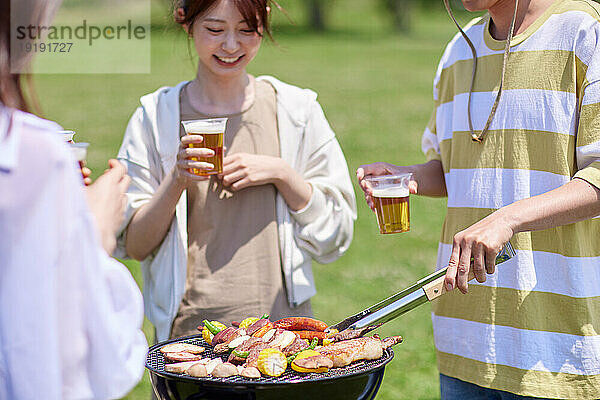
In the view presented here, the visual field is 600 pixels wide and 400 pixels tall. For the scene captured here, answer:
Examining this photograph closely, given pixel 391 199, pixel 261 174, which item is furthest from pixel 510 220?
pixel 261 174

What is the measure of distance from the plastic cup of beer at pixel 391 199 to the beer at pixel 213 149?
565 millimetres

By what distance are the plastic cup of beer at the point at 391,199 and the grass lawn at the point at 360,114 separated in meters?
0.92

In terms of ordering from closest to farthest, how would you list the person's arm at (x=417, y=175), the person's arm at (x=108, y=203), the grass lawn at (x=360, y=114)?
the person's arm at (x=108, y=203), the person's arm at (x=417, y=175), the grass lawn at (x=360, y=114)

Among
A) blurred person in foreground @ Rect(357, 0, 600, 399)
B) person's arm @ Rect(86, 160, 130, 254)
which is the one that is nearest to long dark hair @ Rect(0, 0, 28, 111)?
person's arm @ Rect(86, 160, 130, 254)

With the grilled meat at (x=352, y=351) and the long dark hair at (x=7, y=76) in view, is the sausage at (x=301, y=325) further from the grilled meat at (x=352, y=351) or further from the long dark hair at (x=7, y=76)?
the long dark hair at (x=7, y=76)

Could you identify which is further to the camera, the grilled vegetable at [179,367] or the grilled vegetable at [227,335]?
the grilled vegetable at [227,335]

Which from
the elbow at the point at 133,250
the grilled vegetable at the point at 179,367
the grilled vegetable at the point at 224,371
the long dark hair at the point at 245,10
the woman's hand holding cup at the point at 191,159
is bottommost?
the grilled vegetable at the point at 179,367

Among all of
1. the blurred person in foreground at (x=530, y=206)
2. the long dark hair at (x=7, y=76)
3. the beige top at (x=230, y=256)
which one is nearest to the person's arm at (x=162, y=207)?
the beige top at (x=230, y=256)

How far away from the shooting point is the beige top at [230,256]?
3.08 m

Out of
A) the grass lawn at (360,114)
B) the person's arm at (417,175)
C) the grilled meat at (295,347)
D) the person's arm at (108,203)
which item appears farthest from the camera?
the grass lawn at (360,114)

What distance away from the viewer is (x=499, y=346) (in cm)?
264

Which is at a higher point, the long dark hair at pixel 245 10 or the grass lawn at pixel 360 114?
the long dark hair at pixel 245 10

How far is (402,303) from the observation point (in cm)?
243

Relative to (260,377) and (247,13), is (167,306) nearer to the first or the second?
(260,377)
